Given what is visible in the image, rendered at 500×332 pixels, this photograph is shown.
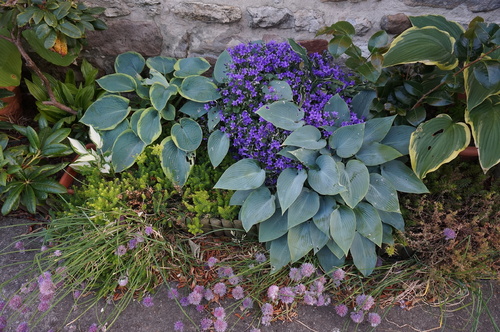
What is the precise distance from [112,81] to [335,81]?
127cm

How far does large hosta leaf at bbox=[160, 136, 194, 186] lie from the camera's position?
194 cm

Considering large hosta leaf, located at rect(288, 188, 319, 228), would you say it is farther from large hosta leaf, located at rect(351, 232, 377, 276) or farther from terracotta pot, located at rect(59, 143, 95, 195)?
terracotta pot, located at rect(59, 143, 95, 195)

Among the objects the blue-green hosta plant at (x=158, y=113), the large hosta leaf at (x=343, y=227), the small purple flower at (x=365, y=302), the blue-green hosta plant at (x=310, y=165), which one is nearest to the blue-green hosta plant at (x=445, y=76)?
the blue-green hosta plant at (x=310, y=165)

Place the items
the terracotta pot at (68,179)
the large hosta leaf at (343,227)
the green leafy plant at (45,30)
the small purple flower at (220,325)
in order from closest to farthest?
the small purple flower at (220,325)
the large hosta leaf at (343,227)
the green leafy plant at (45,30)
the terracotta pot at (68,179)

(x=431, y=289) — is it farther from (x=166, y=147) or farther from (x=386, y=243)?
(x=166, y=147)

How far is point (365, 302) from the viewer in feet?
5.12

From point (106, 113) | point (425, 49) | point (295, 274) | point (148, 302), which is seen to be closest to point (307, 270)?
point (295, 274)

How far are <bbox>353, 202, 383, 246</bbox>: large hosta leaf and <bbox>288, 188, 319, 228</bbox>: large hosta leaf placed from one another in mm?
204

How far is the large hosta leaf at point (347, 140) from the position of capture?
1.62 metres

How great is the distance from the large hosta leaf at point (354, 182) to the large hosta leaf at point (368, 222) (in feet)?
0.46

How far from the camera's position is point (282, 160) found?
174 centimetres

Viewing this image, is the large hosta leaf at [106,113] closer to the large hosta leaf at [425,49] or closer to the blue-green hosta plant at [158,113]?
the blue-green hosta plant at [158,113]

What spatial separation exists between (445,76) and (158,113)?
1449 millimetres

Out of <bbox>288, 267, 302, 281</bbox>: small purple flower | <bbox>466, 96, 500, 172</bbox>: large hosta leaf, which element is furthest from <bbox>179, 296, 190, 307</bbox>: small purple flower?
<bbox>466, 96, 500, 172</bbox>: large hosta leaf
